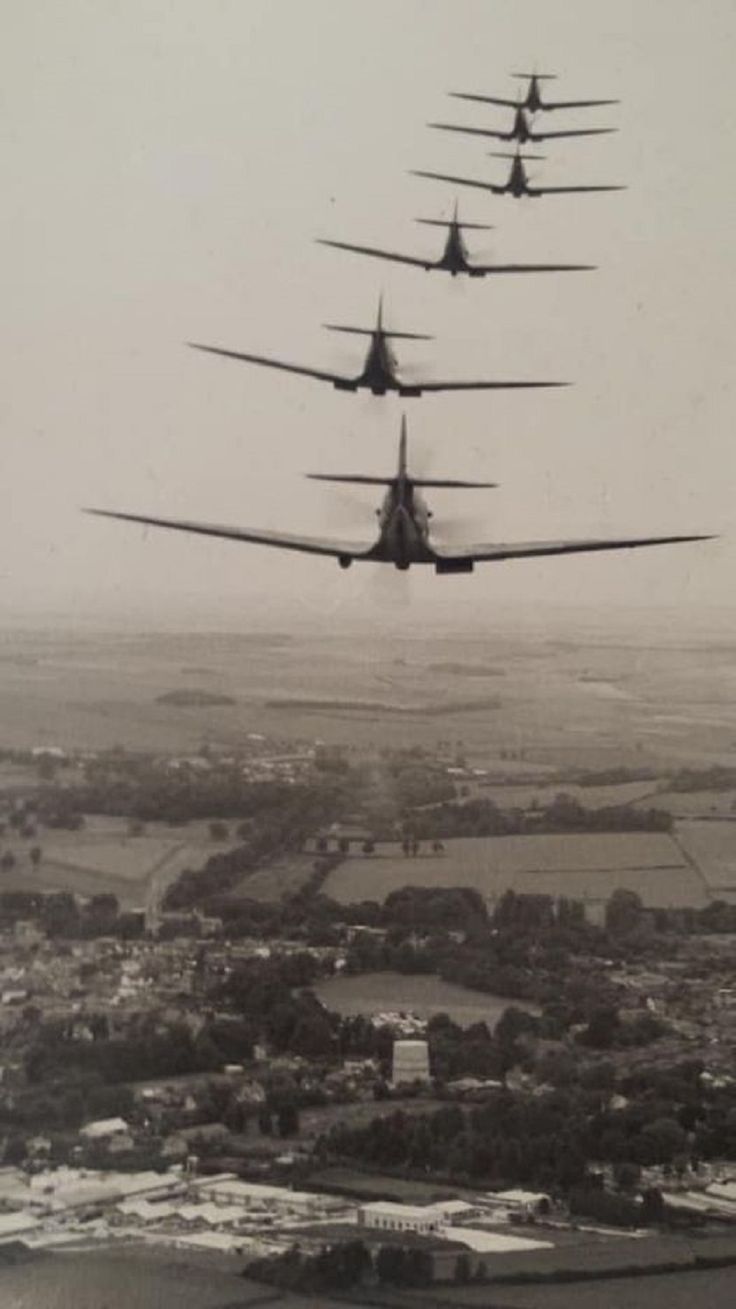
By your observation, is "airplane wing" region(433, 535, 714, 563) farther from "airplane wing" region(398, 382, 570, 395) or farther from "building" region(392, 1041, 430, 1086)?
"building" region(392, 1041, 430, 1086)

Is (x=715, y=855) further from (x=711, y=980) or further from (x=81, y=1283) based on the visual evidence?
(x=81, y=1283)

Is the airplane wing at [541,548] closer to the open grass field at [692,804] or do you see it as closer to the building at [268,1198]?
the open grass field at [692,804]

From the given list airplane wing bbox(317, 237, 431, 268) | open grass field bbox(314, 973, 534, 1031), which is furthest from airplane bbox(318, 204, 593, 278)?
open grass field bbox(314, 973, 534, 1031)

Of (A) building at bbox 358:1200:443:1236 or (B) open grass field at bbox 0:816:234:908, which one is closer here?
(A) building at bbox 358:1200:443:1236

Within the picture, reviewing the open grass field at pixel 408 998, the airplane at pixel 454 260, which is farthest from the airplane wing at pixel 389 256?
the open grass field at pixel 408 998

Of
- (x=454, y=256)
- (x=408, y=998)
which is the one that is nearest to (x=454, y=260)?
(x=454, y=256)

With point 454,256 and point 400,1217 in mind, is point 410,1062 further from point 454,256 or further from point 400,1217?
point 454,256

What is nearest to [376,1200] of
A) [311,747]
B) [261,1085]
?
[261,1085]
